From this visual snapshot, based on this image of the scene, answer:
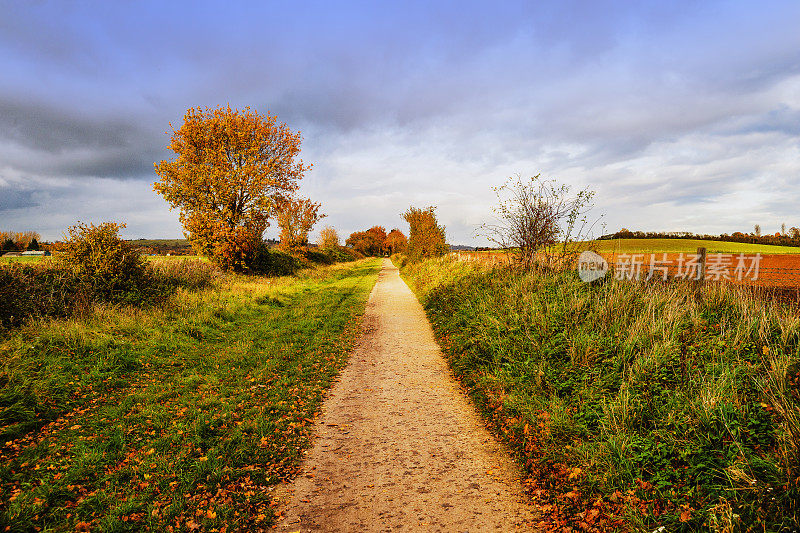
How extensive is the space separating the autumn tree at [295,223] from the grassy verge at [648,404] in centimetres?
3196

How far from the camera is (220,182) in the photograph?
70.3 ft

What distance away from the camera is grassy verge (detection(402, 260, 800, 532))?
312 cm

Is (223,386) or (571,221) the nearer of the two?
(223,386)

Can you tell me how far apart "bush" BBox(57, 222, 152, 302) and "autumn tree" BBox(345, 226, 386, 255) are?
3422 inches

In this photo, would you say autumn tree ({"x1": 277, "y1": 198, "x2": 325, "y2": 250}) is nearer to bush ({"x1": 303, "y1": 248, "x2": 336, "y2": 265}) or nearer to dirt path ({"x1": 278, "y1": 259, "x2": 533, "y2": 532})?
bush ({"x1": 303, "y1": 248, "x2": 336, "y2": 265})

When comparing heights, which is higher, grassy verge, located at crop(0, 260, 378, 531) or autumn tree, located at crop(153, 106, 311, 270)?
autumn tree, located at crop(153, 106, 311, 270)

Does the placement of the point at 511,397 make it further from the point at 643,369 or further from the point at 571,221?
the point at 571,221

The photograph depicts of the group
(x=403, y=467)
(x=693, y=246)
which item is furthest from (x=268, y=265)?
(x=693, y=246)

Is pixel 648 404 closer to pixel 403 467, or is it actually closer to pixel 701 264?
pixel 403 467

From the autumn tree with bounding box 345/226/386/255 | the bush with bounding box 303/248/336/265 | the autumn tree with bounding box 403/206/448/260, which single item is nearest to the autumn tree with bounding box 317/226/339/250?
the bush with bounding box 303/248/336/265

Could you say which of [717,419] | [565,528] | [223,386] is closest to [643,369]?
[717,419]

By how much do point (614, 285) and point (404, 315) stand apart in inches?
295

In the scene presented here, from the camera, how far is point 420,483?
3.99m

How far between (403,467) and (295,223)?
3528cm
